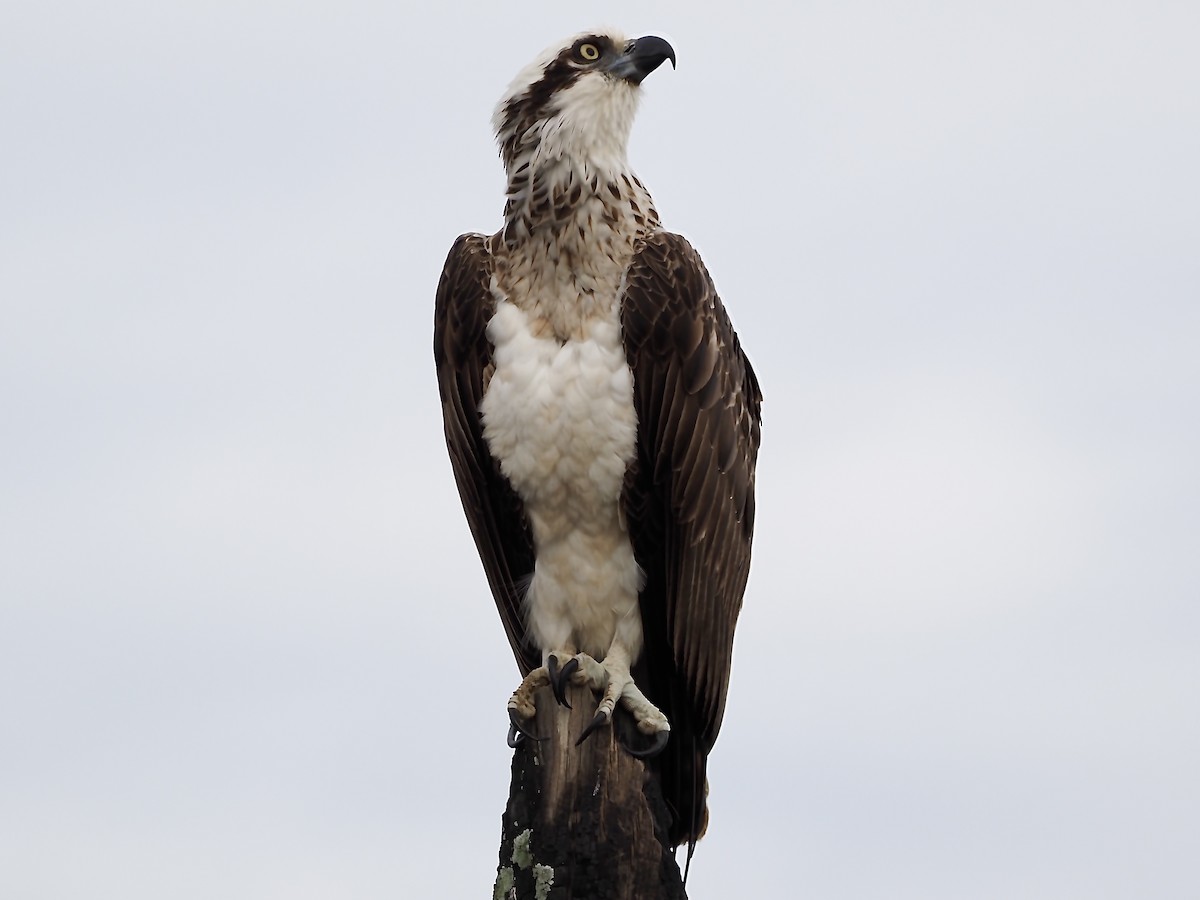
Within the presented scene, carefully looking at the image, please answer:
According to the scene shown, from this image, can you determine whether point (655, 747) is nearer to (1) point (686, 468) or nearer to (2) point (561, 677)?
(2) point (561, 677)

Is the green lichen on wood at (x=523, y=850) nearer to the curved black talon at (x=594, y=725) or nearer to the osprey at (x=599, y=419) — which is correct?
the curved black talon at (x=594, y=725)

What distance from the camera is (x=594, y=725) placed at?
599 cm

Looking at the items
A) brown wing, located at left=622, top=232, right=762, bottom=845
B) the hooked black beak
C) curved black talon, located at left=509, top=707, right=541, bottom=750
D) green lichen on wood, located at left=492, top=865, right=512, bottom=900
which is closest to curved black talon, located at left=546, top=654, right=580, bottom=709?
curved black talon, located at left=509, top=707, right=541, bottom=750

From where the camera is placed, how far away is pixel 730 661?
22.7 ft

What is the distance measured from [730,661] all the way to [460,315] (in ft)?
5.96

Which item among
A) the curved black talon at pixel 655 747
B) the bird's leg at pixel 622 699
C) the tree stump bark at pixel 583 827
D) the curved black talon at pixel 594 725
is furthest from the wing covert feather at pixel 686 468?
the tree stump bark at pixel 583 827

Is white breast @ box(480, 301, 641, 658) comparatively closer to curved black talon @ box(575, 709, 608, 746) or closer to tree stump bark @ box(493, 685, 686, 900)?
curved black talon @ box(575, 709, 608, 746)

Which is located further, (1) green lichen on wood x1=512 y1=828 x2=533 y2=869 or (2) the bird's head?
(2) the bird's head

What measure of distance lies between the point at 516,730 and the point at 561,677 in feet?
1.13

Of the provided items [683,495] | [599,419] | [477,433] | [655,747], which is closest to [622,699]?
[655,747]

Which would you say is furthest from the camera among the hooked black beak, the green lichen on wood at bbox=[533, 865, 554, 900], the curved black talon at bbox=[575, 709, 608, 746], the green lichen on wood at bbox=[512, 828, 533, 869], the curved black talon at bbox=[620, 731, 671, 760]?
the hooked black beak

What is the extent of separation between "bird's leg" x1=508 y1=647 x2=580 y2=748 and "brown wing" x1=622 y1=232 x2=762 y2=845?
53 cm

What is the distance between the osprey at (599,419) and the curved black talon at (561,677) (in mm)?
24

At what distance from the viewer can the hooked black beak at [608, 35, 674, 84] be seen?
276 inches
